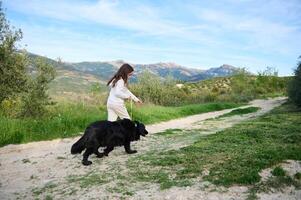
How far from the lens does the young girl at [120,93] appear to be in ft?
40.8

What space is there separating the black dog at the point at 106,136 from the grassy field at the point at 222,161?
0.77m

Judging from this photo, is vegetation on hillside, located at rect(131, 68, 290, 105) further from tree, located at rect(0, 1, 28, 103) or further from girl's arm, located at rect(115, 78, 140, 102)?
Result: girl's arm, located at rect(115, 78, 140, 102)

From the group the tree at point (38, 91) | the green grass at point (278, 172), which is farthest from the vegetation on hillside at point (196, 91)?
the green grass at point (278, 172)

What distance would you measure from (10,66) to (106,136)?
34.9 ft

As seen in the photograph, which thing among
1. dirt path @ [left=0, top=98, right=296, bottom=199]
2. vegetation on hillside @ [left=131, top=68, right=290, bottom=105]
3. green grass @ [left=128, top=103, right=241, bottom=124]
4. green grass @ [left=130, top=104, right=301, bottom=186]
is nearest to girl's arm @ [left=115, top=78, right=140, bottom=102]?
dirt path @ [left=0, top=98, right=296, bottom=199]

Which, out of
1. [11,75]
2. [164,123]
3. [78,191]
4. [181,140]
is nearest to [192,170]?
[78,191]

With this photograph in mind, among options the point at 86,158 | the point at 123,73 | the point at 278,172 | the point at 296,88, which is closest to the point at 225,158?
the point at 278,172

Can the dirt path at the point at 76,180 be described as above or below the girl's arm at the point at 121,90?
below

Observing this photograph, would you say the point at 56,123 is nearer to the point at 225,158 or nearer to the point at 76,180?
the point at 76,180

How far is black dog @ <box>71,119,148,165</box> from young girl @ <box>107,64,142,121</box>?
71 cm

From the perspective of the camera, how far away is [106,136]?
1144cm

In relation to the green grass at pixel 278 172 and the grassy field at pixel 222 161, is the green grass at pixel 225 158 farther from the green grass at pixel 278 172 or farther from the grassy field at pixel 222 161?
the green grass at pixel 278 172

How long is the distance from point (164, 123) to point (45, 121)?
8930 mm

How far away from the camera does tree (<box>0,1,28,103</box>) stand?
19788 mm
